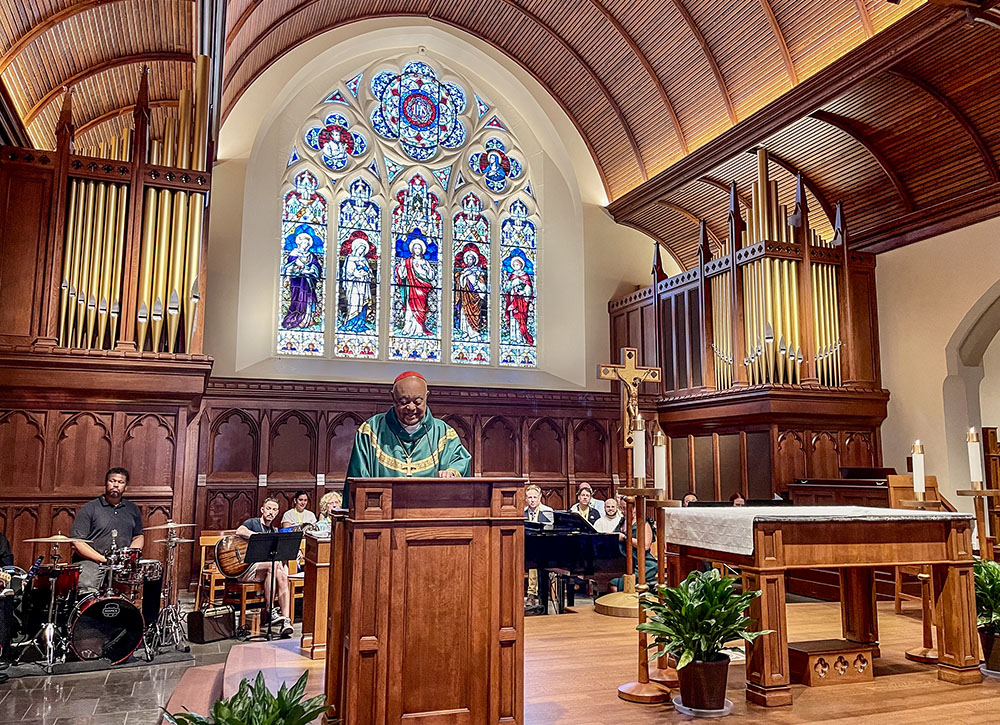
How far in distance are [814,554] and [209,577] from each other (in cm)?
686

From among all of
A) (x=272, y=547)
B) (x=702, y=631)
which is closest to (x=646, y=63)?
(x=272, y=547)

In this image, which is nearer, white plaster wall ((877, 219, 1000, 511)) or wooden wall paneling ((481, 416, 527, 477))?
white plaster wall ((877, 219, 1000, 511))

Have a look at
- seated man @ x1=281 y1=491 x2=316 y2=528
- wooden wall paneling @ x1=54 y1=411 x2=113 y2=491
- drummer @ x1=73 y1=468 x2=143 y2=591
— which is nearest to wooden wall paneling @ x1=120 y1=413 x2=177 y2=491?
wooden wall paneling @ x1=54 y1=411 x2=113 y2=491

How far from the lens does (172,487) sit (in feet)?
26.1

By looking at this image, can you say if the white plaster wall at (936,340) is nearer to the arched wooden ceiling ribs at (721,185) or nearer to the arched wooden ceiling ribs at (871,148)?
the arched wooden ceiling ribs at (871,148)

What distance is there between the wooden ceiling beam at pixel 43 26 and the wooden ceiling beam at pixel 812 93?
24.6 ft

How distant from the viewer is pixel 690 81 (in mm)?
11703

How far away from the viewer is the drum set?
21.0ft

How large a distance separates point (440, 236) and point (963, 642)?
32.9ft

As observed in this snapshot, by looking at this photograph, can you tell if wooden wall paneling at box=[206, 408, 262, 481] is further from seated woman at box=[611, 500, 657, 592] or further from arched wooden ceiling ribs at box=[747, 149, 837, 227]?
arched wooden ceiling ribs at box=[747, 149, 837, 227]

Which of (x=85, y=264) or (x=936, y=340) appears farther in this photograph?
(x=936, y=340)

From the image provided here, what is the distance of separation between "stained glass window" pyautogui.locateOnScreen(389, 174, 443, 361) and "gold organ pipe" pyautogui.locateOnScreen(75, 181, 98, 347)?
5.52 m

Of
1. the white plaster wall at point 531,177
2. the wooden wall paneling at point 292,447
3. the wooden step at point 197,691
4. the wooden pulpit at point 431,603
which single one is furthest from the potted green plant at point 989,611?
the white plaster wall at point 531,177

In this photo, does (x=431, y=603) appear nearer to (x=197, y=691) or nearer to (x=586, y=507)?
(x=197, y=691)
